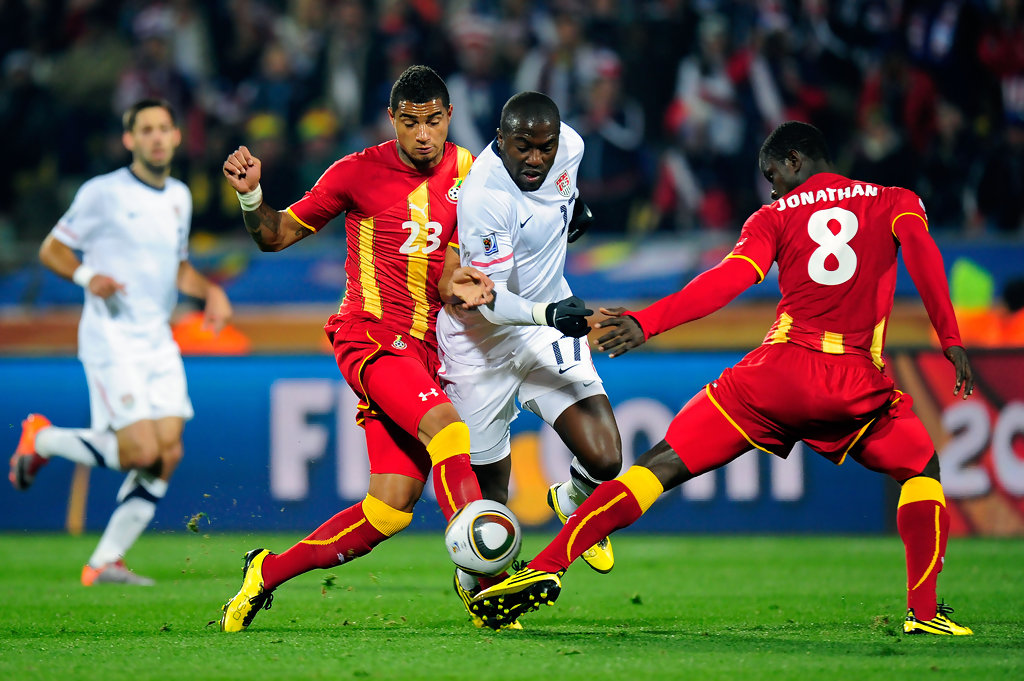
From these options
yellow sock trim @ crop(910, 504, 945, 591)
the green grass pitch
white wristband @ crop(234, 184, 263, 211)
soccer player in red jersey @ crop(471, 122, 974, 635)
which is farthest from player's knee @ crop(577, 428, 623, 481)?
white wristband @ crop(234, 184, 263, 211)

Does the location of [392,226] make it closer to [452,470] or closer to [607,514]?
[452,470]

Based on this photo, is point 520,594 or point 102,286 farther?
point 102,286

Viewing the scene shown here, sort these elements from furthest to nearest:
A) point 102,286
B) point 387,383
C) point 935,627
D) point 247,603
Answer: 1. point 102,286
2. point 247,603
3. point 387,383
4. point 935,627

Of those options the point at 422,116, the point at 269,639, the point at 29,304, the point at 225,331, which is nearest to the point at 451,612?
the point at 269,639

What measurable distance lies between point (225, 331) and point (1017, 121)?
7042 mm

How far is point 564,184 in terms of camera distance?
17.6 ft

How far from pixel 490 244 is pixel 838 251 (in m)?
1.37

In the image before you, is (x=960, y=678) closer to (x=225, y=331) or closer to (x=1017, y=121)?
(x=225, y=331)

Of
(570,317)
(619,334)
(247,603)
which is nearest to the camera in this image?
(619,334)

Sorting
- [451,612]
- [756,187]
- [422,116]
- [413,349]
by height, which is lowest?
[451,612]

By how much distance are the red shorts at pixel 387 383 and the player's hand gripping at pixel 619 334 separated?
0.78 metres

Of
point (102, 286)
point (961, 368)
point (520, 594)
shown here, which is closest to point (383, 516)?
point (520, 594)

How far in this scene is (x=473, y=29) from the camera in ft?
40.3

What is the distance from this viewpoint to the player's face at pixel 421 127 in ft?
17.1
